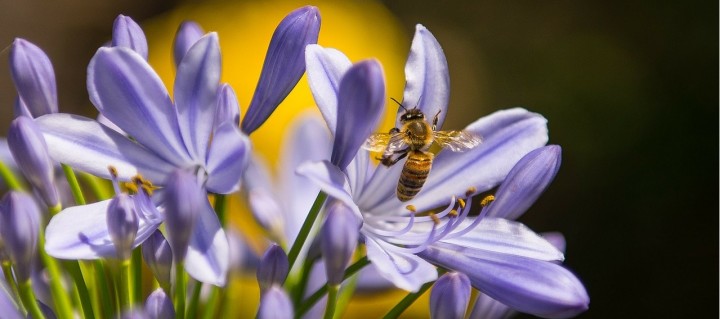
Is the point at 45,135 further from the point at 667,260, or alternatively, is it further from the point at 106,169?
the point at 667,260

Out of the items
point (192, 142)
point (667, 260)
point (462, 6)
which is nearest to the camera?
point (192, 142)

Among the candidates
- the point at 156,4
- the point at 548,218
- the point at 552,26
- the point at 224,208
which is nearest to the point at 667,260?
the point at 548,218

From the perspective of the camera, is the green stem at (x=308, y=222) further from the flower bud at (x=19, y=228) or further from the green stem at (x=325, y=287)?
the flower bud at (x=19, y=228)

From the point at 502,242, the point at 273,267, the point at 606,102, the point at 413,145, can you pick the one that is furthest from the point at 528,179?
the point at 606,102

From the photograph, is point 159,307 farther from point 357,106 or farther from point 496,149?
point 496,149

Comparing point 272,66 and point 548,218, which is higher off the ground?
point 272,66

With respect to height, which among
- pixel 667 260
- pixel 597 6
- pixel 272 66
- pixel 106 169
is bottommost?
pixel 667 260

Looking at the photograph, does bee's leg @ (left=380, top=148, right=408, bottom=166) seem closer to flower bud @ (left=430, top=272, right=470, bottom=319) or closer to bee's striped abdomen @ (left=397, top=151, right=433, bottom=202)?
bee's striped abdomen @ (left=397, top=151, right=433, bottom=202)
